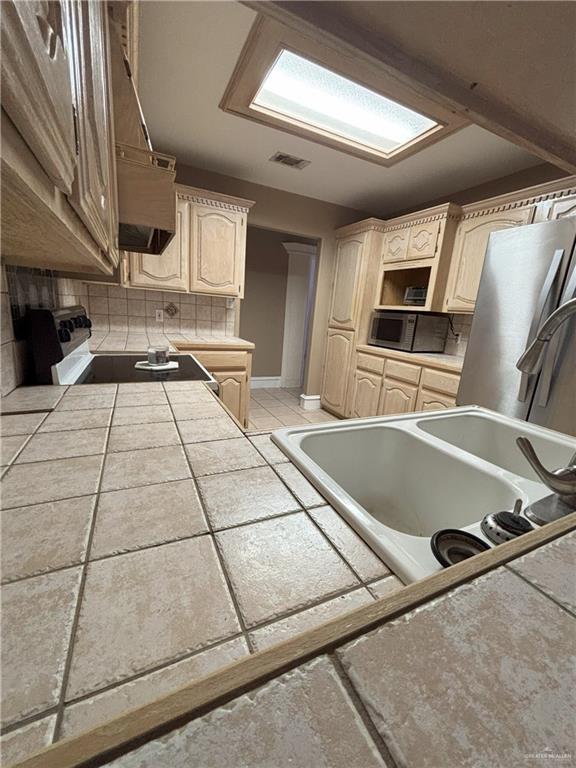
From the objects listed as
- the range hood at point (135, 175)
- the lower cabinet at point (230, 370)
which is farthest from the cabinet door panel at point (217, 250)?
the range hood at point (135, 175)

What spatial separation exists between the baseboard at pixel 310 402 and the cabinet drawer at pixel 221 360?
1.41 metres

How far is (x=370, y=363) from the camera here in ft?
9.84

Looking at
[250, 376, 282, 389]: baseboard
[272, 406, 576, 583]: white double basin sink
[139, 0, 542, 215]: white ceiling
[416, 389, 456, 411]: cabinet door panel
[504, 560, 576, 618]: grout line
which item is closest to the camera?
[504, 560, 576, 618]: grout line

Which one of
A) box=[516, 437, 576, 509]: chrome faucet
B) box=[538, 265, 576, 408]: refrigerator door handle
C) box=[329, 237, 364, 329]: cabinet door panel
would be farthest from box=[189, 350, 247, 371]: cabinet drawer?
box=[516, 437, 576, 509]: chrome faucet

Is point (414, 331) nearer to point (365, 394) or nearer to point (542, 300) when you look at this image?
point (365, 394)

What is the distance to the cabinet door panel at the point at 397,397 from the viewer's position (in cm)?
255

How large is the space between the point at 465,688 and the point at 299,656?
118 millimetres

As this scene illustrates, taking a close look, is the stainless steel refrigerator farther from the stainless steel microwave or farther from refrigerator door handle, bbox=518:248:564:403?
the stainless steel microwave

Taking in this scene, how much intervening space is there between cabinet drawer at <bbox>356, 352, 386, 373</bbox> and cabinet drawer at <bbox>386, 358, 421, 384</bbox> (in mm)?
90

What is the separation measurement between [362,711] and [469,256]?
281cm

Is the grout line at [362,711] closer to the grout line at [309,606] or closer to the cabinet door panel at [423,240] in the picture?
the grout line at [309,606]

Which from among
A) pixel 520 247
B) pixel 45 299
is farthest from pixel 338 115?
pixel 45 299

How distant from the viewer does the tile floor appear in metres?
3.27

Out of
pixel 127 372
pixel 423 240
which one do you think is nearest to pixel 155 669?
pixel 127 372
